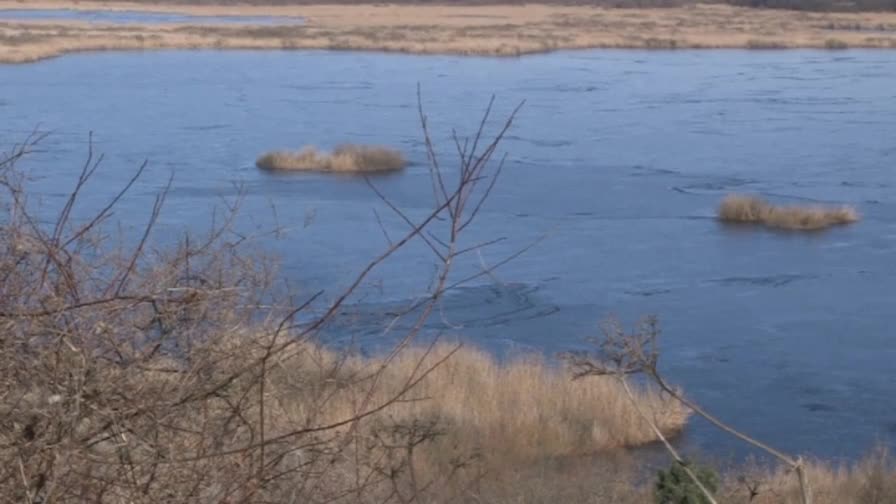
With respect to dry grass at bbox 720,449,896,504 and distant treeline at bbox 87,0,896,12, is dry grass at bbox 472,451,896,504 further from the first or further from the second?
distant treeline at bbox 87,0,896,12

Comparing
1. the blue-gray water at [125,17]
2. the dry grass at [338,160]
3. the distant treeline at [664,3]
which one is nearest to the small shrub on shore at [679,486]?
the dry grass at [338,160]

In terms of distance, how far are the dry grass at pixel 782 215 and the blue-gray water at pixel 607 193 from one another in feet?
0.77

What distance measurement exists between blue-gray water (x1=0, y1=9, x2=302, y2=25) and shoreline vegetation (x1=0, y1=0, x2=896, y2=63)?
2.50 m

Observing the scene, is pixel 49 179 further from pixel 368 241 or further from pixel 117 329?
pixel 117 329

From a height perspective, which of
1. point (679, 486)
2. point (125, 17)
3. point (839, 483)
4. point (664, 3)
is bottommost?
point (664, 3)

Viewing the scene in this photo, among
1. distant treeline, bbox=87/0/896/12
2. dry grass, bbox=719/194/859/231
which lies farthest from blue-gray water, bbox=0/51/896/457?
distant treeline, bbox=87/0/896/12

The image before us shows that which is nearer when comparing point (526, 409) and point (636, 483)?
point (636, 483)

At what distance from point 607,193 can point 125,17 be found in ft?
160

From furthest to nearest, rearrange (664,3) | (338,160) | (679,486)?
1. (664,3)
2. (338,160)
3. (679,486)

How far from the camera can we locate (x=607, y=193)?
666 inches

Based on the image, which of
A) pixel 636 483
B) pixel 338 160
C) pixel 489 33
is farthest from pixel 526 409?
pixel 489 33

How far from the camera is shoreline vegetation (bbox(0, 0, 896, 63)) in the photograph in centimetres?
3953

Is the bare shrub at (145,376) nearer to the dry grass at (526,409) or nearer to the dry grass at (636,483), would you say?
the dry grass at (636,483)

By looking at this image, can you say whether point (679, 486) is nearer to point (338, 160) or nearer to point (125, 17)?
point (338, 160)
